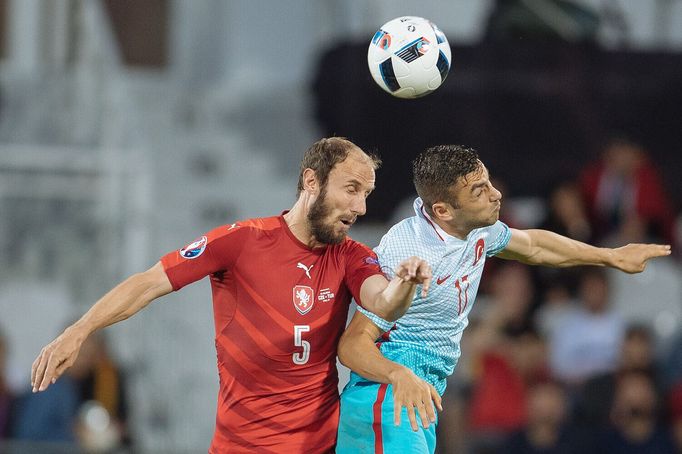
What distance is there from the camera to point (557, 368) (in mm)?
10703

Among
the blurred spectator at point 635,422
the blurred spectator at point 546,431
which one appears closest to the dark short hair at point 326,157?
the blurred spectator at point 546,431

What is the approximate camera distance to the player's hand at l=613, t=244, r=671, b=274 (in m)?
6.32

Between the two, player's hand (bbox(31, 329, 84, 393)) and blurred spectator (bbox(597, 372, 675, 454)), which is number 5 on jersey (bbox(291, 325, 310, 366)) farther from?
blurred spectator (bbox(597, 372, 675, 454))

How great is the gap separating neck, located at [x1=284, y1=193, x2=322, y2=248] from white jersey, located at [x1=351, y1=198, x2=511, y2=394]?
1.04ft

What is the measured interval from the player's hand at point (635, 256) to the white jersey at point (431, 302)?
0.86m

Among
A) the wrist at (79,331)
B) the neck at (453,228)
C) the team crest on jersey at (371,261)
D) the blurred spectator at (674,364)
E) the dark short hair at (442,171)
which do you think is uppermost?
the dark short hair at (442,171)

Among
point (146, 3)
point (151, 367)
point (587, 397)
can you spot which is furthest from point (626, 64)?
point (146, 3)

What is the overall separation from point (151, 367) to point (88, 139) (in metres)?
2.63

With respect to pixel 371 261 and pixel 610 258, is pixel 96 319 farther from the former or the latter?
pixel 610 258

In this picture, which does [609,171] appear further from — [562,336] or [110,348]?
[110,348]

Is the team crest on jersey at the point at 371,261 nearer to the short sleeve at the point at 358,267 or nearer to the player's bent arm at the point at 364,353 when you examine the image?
the short sleeve at the point at 358,267

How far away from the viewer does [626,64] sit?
1233 centimetres

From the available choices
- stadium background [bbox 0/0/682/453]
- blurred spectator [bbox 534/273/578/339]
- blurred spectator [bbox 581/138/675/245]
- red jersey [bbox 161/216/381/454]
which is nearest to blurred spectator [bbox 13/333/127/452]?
stadium background [bbox 0/0/682/453]

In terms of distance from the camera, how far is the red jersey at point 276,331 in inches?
227
